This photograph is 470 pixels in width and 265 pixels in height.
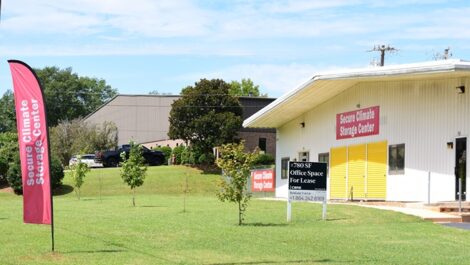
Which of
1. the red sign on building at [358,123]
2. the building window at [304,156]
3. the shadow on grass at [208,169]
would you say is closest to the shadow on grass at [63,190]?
the shadow on grass at [208,169]

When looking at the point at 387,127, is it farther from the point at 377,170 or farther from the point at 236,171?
the point at 236,171

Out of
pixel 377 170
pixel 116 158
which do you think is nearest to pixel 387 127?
pixel 377 170

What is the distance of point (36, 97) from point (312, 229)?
27.1 ft

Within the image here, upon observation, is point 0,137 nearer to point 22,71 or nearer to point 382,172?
point 382,172

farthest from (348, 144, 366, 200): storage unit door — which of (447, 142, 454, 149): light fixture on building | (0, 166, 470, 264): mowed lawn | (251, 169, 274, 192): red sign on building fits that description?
(251, 169, 274, 192): red sign on building

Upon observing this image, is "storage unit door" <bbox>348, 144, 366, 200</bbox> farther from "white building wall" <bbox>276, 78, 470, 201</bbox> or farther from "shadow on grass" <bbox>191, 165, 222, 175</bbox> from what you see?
"shadow on grass" <bbox>191, 165, 222, 175</bbox>

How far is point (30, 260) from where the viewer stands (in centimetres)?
1295

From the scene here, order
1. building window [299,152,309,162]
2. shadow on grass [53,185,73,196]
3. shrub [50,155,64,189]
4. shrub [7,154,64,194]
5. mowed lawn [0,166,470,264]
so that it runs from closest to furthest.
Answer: mowed lawn [0,166,470,264] → building window [299,152,309,162] → shrub [50,155,64,189] → shrub [7,154,64,194] → shadow on grass [53,185,73,196]

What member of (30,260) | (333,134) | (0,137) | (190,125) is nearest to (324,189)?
(30,260)

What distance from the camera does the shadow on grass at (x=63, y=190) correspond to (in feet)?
159

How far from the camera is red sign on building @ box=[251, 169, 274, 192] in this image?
145 ft

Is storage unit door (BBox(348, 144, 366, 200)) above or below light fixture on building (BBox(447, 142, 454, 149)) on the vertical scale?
below

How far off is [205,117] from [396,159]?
2992 cm

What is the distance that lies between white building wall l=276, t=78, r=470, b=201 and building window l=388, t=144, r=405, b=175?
0.68 feet
